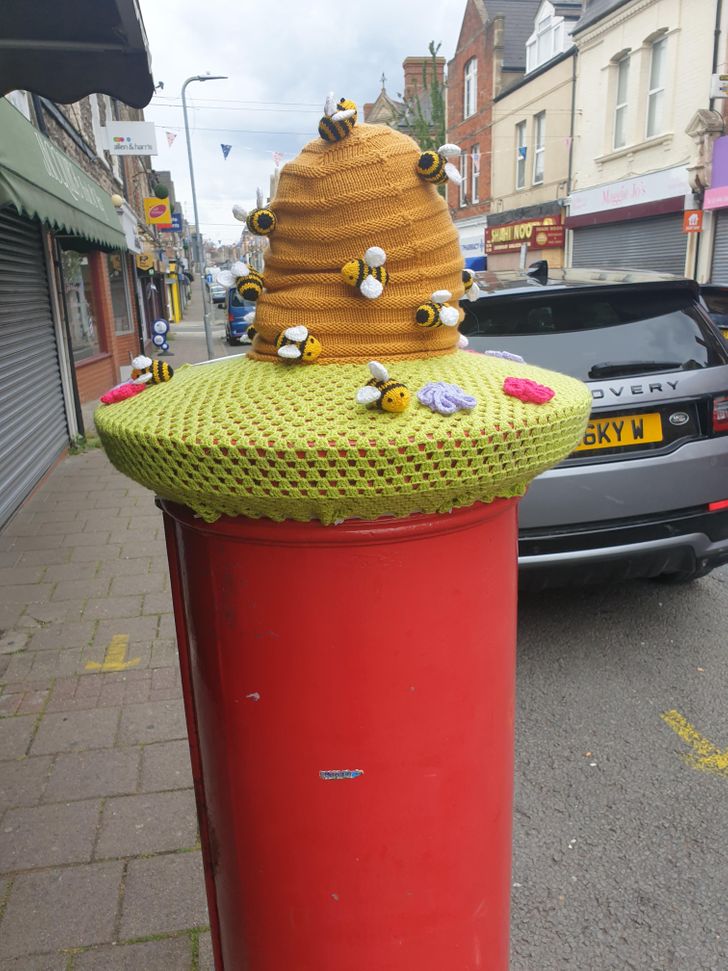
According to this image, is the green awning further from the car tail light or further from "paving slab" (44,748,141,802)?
the car tail light

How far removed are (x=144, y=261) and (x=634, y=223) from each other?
40.3 ft

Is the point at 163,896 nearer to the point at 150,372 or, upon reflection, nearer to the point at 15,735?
the point at 15,735

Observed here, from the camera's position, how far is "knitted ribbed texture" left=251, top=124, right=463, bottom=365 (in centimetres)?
118

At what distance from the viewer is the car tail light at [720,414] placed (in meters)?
3.36

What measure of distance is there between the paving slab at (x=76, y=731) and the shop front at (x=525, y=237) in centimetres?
1922

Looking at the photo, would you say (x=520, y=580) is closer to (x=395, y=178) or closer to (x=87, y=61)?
(x=395, y=178)

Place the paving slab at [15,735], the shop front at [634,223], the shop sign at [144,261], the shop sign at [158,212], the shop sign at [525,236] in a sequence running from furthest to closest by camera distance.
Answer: the shop sign at [525,236], the shop sign at [158,212], the shop sign at [144,261], the shop front at [634,223], the paving slab at [15,735]

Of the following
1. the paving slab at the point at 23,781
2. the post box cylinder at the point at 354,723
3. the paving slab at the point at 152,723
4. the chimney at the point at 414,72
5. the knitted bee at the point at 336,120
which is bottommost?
the paving slab at the point at 152,723

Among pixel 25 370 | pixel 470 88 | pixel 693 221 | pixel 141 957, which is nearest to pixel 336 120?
pixel 141 957

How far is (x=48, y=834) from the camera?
8.32 ft

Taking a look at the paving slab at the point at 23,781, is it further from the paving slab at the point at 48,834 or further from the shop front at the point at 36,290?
the shop front at the point at 36,290

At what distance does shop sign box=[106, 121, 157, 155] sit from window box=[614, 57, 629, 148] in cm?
1193

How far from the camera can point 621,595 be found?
14.0 ft

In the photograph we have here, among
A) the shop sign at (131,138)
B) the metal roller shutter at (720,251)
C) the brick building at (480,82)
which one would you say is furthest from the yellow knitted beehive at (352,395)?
the brick building at (480,82)
